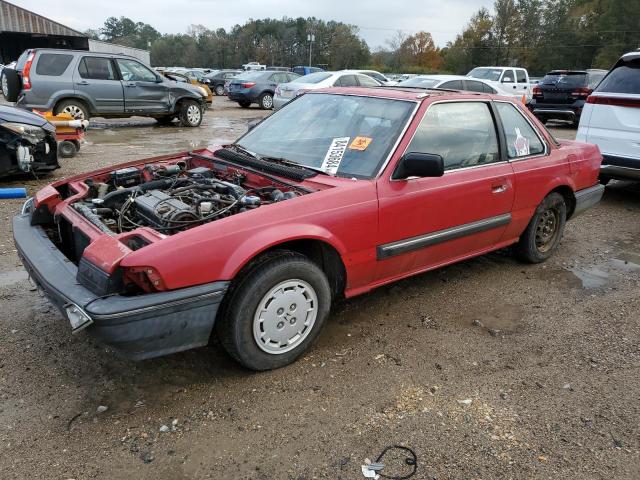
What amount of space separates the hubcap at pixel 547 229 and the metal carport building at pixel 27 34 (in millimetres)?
23117

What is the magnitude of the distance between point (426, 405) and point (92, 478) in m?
1.68

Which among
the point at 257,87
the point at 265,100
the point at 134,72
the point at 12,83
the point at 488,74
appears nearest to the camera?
the point at 12,83

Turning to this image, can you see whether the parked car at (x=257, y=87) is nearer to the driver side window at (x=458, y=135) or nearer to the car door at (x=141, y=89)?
the car door at (x=141, y=89)

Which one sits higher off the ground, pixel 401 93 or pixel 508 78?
pixel 508 78

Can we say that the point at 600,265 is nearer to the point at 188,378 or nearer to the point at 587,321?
the point at 587,321

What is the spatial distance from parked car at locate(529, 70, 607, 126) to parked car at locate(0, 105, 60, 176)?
45.0ft

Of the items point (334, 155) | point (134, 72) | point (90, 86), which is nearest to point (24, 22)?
point (134, 72)

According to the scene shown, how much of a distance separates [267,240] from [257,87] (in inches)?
735

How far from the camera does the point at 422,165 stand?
322cm

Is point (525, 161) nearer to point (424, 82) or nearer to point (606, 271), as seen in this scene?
point (606, 271)

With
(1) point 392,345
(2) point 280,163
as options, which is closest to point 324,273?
(1) point 392,345

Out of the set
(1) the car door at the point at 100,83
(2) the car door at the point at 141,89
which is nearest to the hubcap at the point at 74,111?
(1) the car door at the point at 100,83

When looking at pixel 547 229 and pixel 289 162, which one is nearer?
pixel 289 162

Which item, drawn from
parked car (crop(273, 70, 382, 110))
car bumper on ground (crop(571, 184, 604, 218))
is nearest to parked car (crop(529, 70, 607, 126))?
parked car (crop(273, 70, 382, 110))
